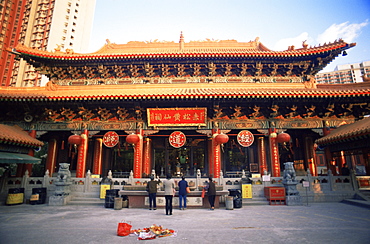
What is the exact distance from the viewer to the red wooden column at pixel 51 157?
13.5 metres

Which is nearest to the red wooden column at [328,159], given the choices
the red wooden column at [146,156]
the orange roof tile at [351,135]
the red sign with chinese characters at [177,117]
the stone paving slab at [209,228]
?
the orange roof tile at [351,135]

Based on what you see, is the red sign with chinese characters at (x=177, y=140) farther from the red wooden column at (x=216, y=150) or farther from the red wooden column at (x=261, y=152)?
the red wooden column at (x=261, y=152)

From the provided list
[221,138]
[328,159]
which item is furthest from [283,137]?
[221,138]

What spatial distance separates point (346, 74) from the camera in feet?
265

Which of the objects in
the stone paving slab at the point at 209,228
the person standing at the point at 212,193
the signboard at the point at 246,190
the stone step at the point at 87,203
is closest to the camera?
the stone paving slab at the point at 209,228

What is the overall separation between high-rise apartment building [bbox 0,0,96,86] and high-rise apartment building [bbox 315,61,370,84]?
277ft

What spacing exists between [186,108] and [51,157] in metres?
9.02

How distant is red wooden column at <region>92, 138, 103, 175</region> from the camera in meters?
13.9

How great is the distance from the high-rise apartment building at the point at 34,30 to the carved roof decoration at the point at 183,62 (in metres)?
39.6

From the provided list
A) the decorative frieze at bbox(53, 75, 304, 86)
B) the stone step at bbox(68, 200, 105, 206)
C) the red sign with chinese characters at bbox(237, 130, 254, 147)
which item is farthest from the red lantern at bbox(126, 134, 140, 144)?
the red sign with chinese characters at bbox(237, 130, 254, 147)

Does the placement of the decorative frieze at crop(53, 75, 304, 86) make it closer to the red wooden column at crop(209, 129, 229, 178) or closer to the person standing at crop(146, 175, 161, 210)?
the red wooden column at crop(209, 129, 229, 178)

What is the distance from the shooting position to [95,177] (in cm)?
1185

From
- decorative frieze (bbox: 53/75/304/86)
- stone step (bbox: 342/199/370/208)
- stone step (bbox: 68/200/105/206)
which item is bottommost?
stone step (bbox: 68/200/105/206)

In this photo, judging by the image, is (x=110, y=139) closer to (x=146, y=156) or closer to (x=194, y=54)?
(x=146, y=156)
